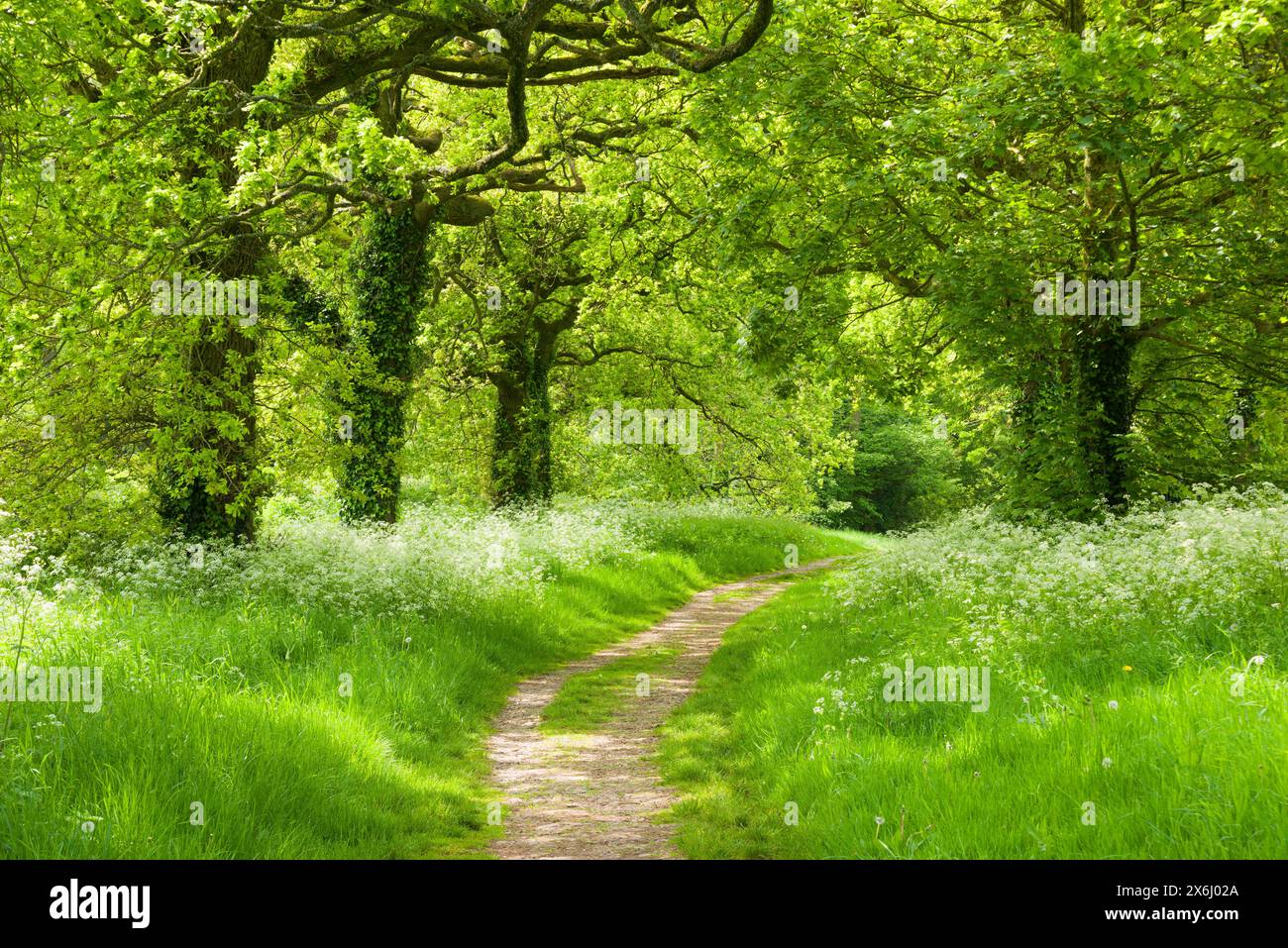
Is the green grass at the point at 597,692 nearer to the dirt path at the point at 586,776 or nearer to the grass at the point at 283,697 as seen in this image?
the dirt path at the point at 586,776

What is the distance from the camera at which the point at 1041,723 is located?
617cm

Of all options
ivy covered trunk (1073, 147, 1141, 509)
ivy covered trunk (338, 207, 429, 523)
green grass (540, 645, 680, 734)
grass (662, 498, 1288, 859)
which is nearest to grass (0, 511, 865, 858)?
green grass (540, 645, 680, 734)

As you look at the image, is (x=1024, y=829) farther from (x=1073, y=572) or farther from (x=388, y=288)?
(x=388, y=288)

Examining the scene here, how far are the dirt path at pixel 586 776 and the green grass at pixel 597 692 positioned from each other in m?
0.14

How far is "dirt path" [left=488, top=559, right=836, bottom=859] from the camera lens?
250 inches

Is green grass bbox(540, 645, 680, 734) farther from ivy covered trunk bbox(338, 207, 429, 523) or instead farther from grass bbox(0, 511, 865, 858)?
ivy covered trunk bbox(338, 207, 429, 523)

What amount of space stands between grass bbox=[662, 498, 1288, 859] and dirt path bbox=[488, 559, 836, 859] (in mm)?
307

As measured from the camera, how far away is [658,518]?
25656 millimetres

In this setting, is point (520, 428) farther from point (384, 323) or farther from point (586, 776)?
point (586, 776)

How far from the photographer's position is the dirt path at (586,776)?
250 inches

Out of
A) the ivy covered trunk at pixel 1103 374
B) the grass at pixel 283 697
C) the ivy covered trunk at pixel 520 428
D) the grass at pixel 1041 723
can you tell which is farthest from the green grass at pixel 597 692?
the ivy covered trunk at pixel 520 428

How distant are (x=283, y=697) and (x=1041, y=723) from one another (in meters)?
5.94
